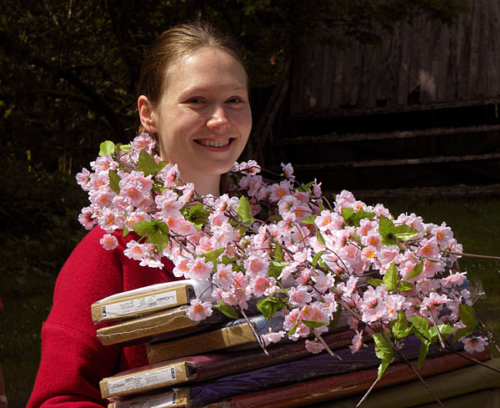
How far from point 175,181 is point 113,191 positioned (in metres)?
0.17

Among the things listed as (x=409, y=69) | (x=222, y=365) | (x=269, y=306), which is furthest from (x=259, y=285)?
(x=409, y=69)

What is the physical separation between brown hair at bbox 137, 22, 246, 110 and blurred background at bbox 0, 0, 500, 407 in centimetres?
673

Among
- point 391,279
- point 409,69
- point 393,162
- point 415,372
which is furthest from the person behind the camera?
point 409,69

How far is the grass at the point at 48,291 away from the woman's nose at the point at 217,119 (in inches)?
142

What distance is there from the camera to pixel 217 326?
1617 mm

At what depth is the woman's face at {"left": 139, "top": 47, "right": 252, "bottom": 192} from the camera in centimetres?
210

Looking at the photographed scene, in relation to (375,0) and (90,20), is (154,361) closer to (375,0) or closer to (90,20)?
(375,0)

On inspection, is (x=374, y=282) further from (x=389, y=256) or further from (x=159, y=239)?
(x=159, y=239)

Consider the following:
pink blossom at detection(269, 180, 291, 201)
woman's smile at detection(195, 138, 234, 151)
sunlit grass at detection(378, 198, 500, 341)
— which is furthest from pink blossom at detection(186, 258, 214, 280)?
sunlit grass at detection(378, 198, 500, 341)

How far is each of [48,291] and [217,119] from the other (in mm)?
5982

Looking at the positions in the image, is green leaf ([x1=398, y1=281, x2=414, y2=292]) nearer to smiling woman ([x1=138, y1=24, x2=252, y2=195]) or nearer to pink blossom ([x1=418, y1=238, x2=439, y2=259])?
pink blossom ([x1=418, y1=238, x2=439, y2=259])

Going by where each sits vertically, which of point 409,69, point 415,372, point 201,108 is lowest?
point 415,372

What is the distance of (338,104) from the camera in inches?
433

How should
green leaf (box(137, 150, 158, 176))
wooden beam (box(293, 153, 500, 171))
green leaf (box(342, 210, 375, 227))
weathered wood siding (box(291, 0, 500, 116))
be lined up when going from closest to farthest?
green leaf (box(342, 210, 375, 227))
green leaf (box(137, 150, 158, 176))
wooden beam (box(293, 153, 500, 171))
weathered wood siding (box(291, 0, 500, 116))
